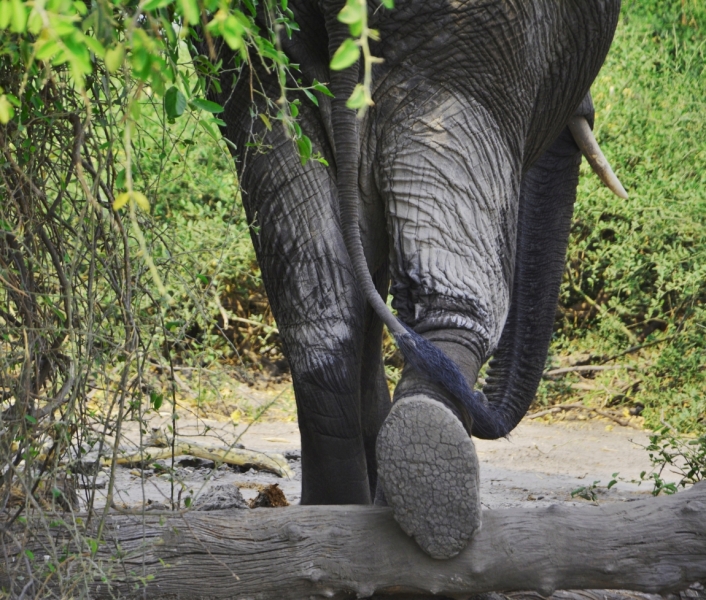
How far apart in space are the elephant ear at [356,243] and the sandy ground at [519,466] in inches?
45.0

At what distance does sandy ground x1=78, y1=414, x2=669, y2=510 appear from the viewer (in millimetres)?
4238

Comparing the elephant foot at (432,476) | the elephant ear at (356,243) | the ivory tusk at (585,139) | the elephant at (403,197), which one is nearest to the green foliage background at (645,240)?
the ivory tusk at (585,139)

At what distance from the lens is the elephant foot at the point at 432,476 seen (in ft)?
7.70

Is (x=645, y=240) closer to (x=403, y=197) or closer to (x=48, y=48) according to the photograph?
(x=403, y=197)

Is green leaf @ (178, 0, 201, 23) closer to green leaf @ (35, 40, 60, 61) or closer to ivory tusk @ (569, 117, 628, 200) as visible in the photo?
green leaf @ (35, 40, 60, 61)

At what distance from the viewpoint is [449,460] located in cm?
235

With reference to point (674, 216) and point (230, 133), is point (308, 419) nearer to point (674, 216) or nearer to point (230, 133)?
point (230, 133)

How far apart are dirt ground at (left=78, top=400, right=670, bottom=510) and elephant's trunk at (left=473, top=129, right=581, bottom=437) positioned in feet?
0.68

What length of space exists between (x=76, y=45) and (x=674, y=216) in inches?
240

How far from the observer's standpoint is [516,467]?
538 centimetres

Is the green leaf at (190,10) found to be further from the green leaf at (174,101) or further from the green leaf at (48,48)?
the green leaf at (174,101)

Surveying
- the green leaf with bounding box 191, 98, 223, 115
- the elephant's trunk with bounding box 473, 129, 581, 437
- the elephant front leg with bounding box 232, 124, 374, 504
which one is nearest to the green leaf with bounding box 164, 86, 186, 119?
the green leaf with bounding box 191, 98, 223, 115

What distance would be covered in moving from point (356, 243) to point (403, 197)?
0.67 feet

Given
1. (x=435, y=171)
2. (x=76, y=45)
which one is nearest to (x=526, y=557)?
(x=435, y=171)
